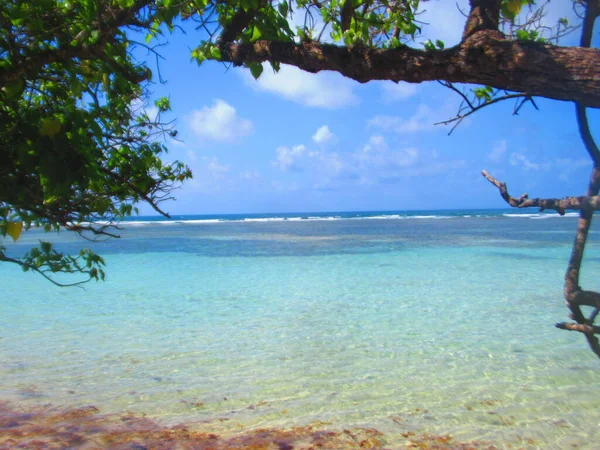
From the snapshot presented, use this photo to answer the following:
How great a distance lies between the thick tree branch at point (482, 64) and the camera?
116 centimetres

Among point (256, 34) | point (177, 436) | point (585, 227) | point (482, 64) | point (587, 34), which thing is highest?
point (256, 34)

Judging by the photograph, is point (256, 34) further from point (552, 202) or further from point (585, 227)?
point (585, 227)

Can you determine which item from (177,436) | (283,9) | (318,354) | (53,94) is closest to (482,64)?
(283,9)

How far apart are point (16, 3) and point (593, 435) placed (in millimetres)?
3990

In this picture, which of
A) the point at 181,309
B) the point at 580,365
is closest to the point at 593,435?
the point at 580,365

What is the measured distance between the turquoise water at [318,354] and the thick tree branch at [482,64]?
255 centimetres

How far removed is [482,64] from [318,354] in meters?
4.01

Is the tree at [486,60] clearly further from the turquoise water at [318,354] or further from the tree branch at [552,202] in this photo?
the turquoise water at [318,354]

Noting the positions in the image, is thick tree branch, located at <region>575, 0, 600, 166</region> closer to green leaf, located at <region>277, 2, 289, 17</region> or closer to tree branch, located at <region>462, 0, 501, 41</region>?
tree branch, located at <region>462, 0, 501, 41</region>

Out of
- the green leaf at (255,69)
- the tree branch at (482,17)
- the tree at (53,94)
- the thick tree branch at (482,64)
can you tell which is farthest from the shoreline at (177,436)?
the tree branch at (482,17)

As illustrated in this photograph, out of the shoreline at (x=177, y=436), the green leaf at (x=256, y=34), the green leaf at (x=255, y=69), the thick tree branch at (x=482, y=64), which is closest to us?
the thick tree branch at (x=482, y=64)

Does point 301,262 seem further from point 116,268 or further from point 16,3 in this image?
point 16,3

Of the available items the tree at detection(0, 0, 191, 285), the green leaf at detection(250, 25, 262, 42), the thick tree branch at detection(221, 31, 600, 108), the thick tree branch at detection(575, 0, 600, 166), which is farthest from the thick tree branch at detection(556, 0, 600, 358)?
the tree at detection(0, 0, 191, 285)

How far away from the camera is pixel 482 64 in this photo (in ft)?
4.27
